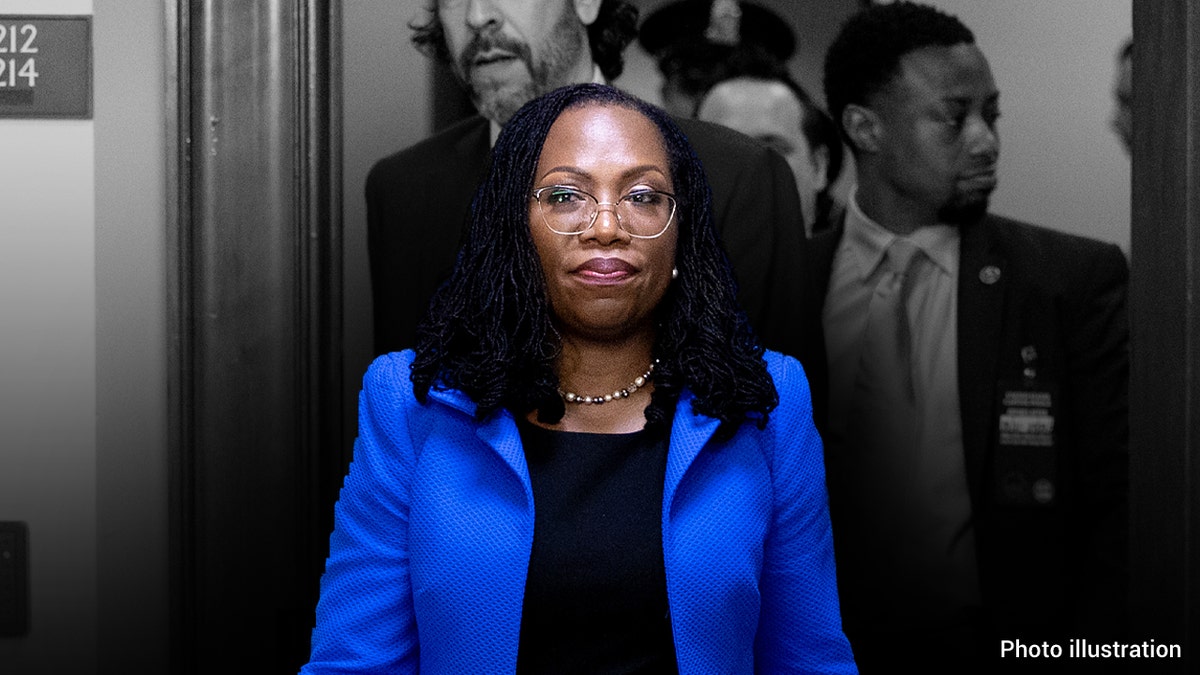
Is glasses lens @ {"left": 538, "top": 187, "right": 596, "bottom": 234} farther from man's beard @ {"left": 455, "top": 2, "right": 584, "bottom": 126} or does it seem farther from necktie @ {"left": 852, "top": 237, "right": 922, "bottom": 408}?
necktie @ {"left": 852, "top": 237, "right": 922, "bottom": 408}

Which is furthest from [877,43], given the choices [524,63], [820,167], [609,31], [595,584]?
[595,584]

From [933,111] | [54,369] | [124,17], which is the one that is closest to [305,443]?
[54,369]

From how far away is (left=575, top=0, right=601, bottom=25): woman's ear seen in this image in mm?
1715

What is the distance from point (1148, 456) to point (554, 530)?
43.3 inches

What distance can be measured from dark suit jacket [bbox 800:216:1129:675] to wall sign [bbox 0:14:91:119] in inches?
45.2

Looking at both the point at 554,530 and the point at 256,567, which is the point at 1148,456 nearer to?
the point at 554,530

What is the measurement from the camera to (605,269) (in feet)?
3.79

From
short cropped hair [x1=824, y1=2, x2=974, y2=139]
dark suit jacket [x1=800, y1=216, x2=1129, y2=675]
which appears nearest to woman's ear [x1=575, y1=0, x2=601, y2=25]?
short cropped hair [x1=824, y1=2, x2=974, y2=139]

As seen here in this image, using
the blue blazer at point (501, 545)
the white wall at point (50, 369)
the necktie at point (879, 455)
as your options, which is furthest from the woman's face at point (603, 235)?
the white wall at point (50, 369)

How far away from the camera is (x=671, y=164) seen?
1219mm

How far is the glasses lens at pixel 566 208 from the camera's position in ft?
3.82

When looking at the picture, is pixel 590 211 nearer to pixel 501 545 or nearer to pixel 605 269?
pixel 605 269

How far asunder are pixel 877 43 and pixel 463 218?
2.29 feet

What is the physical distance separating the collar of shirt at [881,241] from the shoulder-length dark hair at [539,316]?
1.74 ft
